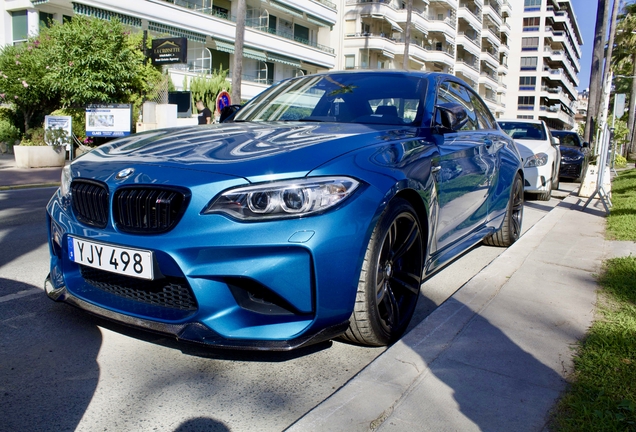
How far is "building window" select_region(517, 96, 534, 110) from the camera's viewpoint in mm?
88438

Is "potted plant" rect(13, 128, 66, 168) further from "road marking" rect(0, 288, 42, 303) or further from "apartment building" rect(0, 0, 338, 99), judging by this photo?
"road marking" rect(0, 288, 42, 303)

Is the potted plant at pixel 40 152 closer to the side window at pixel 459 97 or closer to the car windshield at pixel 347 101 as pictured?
the car windshield at pixel 347 101

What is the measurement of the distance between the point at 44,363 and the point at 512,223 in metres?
4.42

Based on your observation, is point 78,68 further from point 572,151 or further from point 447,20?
point 447,20

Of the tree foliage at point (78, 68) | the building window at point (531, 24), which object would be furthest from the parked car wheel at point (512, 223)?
the building window at point (531, 24)

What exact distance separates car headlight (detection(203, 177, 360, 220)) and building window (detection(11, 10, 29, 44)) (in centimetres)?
2663

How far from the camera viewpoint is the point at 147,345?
3.01 meters

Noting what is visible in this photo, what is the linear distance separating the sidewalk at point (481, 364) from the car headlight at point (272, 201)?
776mm

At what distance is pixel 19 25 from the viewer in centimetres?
2506

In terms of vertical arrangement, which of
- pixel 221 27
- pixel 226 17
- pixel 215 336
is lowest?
pixel 215 336

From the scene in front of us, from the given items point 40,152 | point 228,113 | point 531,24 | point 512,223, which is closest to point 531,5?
point 531,24

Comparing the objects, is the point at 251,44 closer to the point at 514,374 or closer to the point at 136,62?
the point at 136,62

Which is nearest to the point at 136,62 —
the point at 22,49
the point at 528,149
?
the point at 22,49

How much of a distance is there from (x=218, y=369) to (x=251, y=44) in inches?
1267
